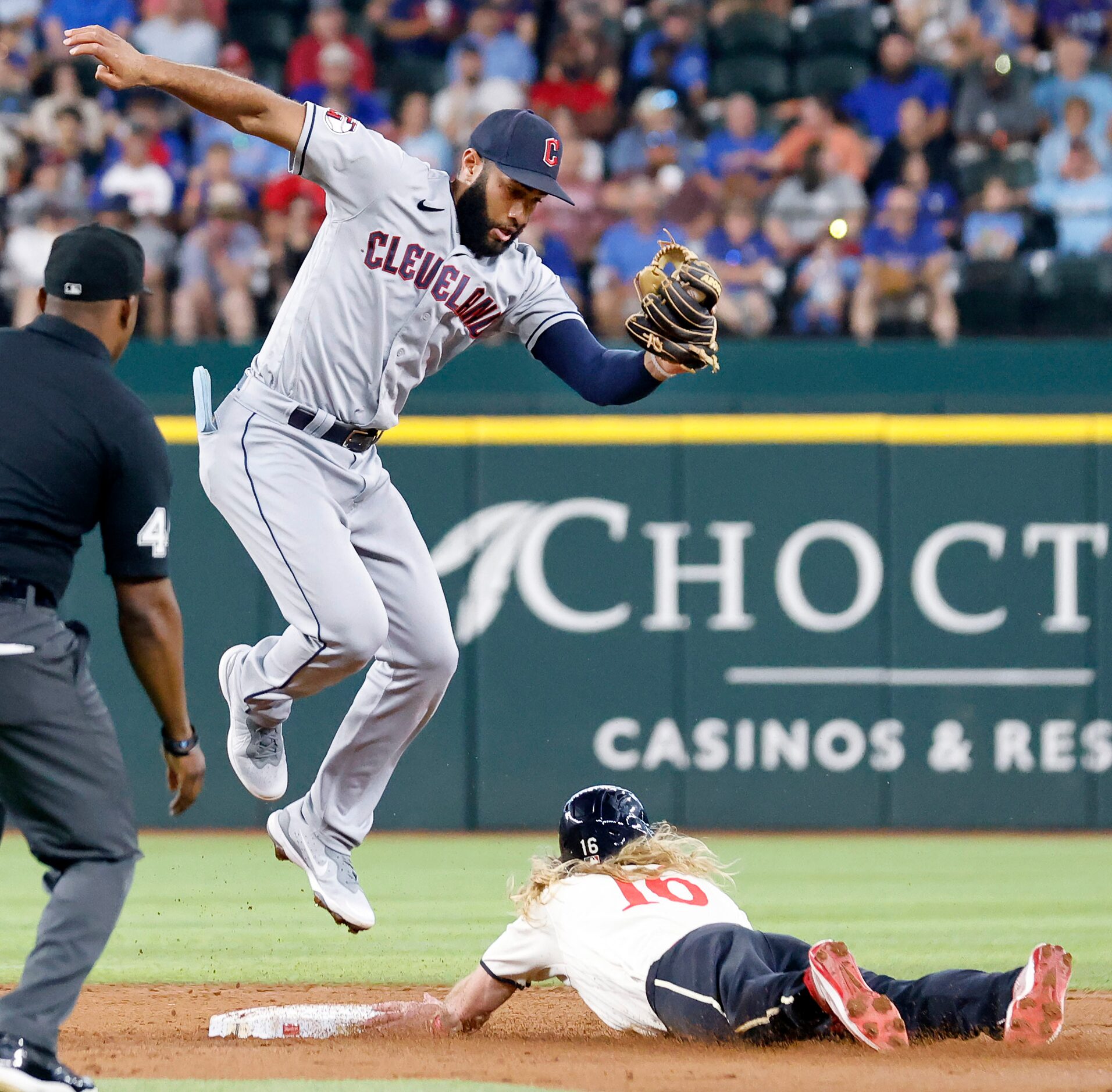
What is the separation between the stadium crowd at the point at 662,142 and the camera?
11.3m

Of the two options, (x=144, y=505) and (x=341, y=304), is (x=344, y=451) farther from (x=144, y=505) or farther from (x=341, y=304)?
(x=144, y=505)

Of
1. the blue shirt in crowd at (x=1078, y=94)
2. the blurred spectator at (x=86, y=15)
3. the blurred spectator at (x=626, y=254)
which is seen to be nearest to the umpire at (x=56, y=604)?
the blurred spectator at (x=626, y=254)

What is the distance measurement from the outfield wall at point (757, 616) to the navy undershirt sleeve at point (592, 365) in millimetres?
5184

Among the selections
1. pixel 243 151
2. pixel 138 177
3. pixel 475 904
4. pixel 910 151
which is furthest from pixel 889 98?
pixel 475 904

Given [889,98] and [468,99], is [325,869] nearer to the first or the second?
[468,99]

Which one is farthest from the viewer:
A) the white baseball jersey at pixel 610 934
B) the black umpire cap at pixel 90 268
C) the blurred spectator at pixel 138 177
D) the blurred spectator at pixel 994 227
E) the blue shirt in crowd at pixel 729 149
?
the blue shirt in crowd at pixel 729 149

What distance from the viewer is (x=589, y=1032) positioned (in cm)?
559

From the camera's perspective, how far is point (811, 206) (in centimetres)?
1159

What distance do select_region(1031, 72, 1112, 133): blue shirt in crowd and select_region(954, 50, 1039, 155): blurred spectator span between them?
0.09m

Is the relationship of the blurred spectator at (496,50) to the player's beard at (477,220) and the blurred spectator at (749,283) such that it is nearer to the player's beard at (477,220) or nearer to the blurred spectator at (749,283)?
the blurred spectator at (749,283)

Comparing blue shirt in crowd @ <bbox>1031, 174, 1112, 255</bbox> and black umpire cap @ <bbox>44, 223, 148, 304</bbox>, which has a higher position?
blue shirt in crowd @ <bbox>1031, 174, 1112, 255</bbox>

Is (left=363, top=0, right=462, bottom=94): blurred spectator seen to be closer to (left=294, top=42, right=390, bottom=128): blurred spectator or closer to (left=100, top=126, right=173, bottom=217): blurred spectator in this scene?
(left=294, top=42, right=390, bottom=128): blurred spectator

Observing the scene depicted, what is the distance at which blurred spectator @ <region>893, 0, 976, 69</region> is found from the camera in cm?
1257

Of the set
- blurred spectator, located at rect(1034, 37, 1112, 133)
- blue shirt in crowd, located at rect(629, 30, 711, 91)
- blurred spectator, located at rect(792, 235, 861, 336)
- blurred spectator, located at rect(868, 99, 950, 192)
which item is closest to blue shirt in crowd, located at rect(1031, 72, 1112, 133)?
blurred spectator, located at rect(1034, 37, 1112, 133)
